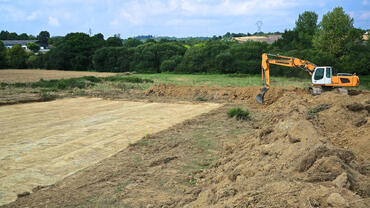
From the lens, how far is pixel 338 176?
14.0 feet

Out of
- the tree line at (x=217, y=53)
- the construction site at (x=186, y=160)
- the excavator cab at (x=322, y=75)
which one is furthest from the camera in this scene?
the tree line at (x=217, y=53)

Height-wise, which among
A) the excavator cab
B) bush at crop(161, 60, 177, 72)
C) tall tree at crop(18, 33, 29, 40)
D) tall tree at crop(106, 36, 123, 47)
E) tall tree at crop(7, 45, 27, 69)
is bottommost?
the excavator cab

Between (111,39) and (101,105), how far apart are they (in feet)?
148

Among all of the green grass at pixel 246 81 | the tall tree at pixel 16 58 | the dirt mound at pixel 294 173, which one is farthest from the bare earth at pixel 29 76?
the dirt mound at pixel 294 173

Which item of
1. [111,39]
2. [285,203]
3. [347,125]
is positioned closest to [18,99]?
[347,125]

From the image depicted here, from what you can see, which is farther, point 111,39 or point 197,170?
point 111,39

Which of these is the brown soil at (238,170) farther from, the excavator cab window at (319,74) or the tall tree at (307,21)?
the tall tree at (307,21)

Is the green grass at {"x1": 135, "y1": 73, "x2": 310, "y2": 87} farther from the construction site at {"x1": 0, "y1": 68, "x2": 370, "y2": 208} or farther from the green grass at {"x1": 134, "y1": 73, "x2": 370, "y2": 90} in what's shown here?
the construction site at {"x1": 0, "y1": 68, "x2": 370, "y2": 208}

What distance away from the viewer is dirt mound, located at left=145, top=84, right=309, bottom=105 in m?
19.2

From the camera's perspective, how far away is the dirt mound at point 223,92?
19.2 meters

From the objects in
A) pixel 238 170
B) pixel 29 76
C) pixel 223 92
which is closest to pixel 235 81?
pixel 223 92

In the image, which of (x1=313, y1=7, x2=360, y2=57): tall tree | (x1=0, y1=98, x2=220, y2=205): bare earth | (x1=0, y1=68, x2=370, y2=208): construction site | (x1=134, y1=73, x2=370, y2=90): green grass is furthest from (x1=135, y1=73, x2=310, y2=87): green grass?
(x1=0, y1=68, x2=370, y2=208): construction site

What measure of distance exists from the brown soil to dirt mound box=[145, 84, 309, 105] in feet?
23.6

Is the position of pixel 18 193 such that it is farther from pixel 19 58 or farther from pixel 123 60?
pixel 19 58
